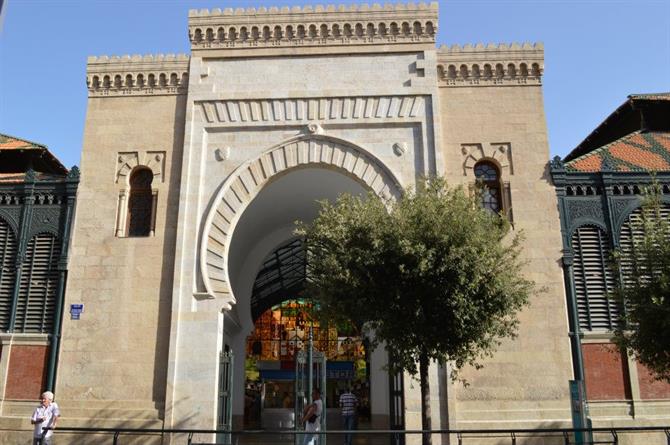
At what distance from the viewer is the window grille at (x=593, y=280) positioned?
1322 cm

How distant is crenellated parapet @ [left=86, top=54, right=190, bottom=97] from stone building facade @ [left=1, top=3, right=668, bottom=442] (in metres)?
0.03

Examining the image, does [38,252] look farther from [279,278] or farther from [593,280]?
[279,278]

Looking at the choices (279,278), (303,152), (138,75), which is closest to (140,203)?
(138,75)

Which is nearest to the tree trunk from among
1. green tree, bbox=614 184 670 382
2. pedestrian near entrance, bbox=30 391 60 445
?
green tree, bbox=614 184 670 382

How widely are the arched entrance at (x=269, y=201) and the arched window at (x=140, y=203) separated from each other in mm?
1730

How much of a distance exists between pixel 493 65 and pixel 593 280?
5.42 meters

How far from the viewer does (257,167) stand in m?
14.4

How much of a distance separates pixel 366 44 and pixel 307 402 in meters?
8.65

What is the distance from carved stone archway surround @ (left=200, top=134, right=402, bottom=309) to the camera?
1384cm

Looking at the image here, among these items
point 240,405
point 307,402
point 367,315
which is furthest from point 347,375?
point 367,315

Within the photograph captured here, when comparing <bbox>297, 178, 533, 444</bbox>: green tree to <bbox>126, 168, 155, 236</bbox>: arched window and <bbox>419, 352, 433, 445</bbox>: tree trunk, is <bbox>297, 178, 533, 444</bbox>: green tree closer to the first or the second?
<bbox>419, 352, 433, 445</bbox>: tree trunk

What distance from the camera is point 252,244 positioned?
738 inches

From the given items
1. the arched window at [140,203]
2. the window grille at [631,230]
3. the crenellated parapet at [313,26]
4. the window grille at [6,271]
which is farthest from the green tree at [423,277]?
the window grille at [6,271]

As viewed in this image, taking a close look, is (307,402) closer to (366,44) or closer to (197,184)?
(197,184)
